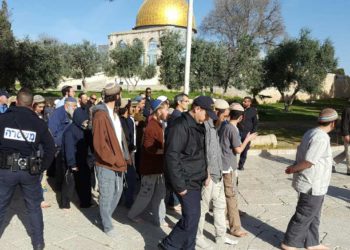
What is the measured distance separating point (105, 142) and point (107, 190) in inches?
23.1

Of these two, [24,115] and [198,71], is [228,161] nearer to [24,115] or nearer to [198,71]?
[24,115]

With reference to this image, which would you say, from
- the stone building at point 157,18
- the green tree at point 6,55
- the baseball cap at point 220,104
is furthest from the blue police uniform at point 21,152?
the stone building at point 157,18

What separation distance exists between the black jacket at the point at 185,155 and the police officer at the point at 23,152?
135 cm

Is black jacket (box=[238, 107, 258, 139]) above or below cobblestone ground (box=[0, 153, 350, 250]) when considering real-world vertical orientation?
above

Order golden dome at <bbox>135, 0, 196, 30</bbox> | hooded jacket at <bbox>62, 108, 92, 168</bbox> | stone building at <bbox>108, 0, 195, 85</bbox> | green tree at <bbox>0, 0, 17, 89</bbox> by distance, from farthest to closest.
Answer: golden dome at <bbox>135, 0, 196, 30</bbox>
stone building at <bbox>108, 0, 195, 85</bbox>
green tree at <bbox>0, 0, 17, 89</bbox>
hooded jacket at <bbox>62, 108, 92, 168</bbox>

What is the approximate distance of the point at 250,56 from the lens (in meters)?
25.0

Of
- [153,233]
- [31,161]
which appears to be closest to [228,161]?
[153,233]

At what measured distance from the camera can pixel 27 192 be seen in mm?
3934

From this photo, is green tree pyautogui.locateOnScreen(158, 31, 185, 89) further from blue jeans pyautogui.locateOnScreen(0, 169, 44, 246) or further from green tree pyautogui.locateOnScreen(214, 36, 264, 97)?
blue jeans pyautogui.locateOnScreen(0, 169, 44, 246)

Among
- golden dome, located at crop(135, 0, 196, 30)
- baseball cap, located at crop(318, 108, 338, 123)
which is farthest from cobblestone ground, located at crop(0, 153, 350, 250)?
golden dome, located at crop(135, 0, 196, 30)

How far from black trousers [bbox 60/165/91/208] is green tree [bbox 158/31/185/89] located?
19.6m

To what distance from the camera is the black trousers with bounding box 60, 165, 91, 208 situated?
5539 mm

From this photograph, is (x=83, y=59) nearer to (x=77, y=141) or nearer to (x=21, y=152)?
(x=77, y=141)

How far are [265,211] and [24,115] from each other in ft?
12.6
